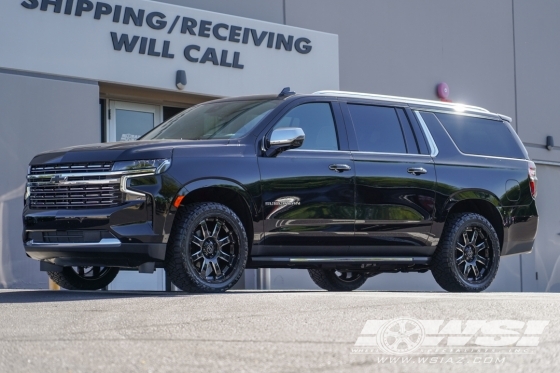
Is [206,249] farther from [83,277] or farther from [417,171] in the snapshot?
[417,171]

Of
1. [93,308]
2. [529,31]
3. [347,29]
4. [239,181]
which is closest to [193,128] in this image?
[239,181]

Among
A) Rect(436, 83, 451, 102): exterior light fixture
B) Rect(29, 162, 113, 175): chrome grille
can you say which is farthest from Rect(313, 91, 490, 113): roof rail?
Rect(436, 83, 451, 102): exterior light fixture

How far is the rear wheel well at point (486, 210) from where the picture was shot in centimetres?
1046

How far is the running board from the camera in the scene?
8.73m

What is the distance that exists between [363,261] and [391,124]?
147cm

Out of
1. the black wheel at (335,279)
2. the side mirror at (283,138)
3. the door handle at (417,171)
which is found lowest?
the black wheel at (335,279)

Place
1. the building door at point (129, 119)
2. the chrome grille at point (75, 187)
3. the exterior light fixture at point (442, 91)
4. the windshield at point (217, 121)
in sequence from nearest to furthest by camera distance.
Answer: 1. the chrome grille at point (75, 187)
2. the windshield at point (217, 121)
3. the building door at point (129, 119)
4. the exterior light fixture at point (442, 91)

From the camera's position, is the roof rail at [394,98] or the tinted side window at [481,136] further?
the tinted side window at [481,136]

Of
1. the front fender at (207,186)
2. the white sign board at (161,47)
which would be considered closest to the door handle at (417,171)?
the front fender at (207,186)

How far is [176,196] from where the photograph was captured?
804cm

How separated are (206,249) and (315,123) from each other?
1.81m

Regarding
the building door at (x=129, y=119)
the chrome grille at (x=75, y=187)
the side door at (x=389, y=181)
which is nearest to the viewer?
the chrome grille at (x=75, y=187)

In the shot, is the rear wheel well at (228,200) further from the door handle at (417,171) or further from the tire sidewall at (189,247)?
the door handle at (417,171)

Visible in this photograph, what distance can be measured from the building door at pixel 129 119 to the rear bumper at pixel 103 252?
21.6ft
